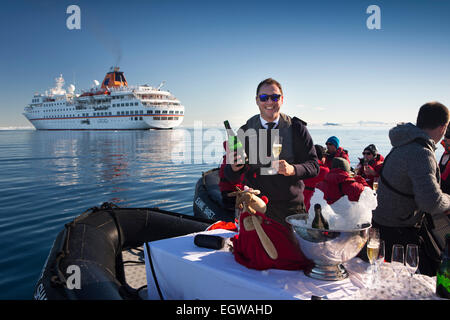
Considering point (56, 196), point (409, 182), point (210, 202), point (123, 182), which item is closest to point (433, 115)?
point (409, 182)

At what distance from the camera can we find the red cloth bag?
1.48 m

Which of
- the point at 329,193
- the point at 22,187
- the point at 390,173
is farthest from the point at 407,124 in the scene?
the point at 22,187

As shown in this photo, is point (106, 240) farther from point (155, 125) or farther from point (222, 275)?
point (155, 125)

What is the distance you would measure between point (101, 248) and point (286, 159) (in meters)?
1.90

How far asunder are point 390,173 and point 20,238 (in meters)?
5.87

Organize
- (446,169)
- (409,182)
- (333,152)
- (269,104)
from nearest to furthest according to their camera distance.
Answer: (409,182) → (269,104) → (446,169) → (333,152)

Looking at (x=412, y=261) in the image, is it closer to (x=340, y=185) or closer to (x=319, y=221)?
(x=319, y=221)

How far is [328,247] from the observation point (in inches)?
52.6

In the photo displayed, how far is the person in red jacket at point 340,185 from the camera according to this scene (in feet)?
7.95

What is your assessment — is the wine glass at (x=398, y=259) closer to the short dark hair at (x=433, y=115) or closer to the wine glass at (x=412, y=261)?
the wine glass at (x=412, y=261)

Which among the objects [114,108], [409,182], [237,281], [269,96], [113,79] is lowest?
[237,281]

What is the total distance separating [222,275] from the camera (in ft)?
4.87

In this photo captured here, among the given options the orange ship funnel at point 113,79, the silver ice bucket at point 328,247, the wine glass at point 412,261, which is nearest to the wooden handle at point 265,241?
the silver ice bucket at point 328,247

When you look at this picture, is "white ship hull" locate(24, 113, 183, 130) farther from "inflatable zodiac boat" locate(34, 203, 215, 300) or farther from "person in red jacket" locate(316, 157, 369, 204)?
"person in red jacket" locate(316, 157, 369, 204)
